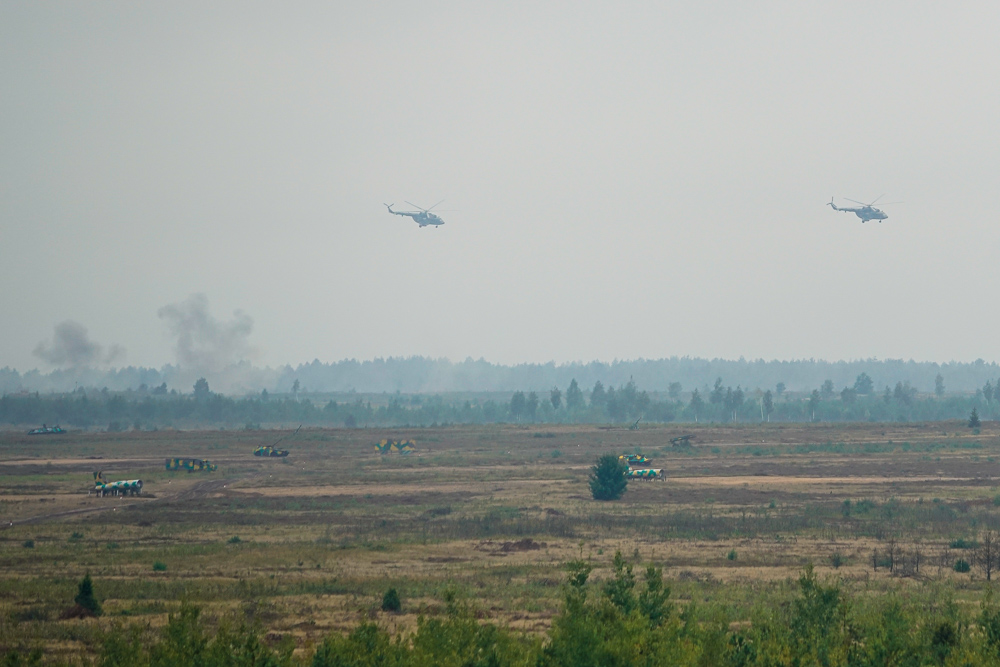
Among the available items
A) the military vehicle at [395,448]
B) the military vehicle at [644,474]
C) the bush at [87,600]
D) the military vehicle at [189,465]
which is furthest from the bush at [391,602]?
the military vehicle at [395,448]

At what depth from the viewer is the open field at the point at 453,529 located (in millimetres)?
33125

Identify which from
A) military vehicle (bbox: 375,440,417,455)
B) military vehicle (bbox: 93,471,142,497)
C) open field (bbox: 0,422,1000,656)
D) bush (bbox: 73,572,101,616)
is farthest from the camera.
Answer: military vehicle (bbox: 375,440,417,455)

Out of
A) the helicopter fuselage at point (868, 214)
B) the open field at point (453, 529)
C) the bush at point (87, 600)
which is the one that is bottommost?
the open field at point (453, 529)

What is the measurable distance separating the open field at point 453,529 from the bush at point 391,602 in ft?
1.12

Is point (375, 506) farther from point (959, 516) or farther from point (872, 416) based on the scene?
point (872, 416)

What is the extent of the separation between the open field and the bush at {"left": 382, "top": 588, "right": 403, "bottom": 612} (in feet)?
1.12

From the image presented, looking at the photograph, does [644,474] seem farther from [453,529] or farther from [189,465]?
[189,465]

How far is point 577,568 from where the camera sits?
24016mm

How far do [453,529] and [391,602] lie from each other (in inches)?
776

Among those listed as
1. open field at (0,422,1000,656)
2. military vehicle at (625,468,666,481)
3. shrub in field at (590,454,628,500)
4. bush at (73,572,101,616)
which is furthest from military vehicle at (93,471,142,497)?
bush at (73,572,101,616)

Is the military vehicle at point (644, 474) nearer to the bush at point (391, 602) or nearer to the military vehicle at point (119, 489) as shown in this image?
the military vehicle at point (119, 489)

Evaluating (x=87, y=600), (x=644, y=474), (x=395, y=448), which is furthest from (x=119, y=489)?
(x=395, y=448)

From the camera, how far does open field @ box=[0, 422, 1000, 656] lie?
33125mm

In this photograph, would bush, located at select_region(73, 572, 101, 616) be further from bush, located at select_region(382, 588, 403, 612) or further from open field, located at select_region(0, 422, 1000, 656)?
bush, located at select_region(382, 588, 403, 612)
